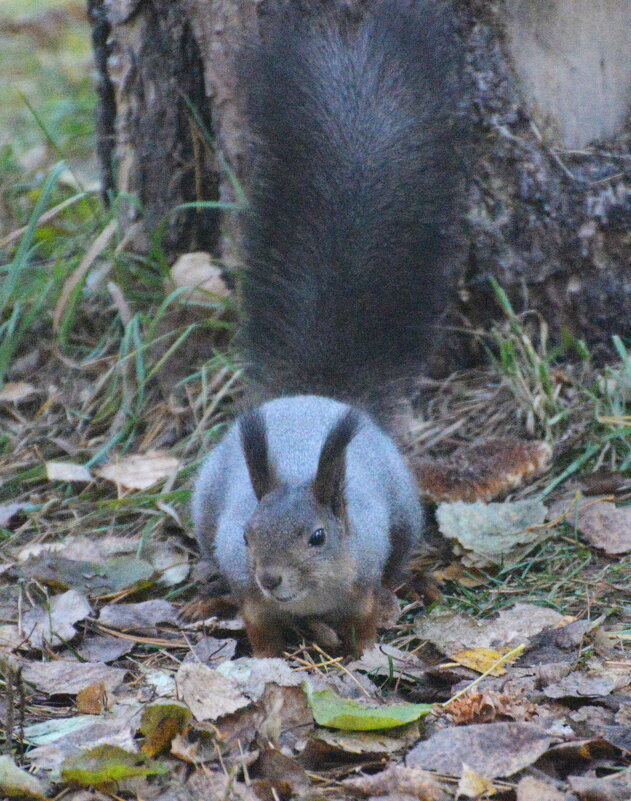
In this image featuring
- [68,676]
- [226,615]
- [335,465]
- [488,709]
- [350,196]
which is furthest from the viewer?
[350,196]

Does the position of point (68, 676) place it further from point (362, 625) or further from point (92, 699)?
point (362, 625)

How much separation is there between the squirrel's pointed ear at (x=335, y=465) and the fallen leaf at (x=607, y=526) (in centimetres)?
68

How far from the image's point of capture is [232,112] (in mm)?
2965

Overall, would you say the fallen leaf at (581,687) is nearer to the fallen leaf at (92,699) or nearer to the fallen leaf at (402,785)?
the fallen leaf at (402,785)

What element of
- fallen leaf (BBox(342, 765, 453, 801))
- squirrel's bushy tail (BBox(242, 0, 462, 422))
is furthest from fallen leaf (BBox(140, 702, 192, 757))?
squirrel's bushy tail (BBox(242, 0, 462, 422))

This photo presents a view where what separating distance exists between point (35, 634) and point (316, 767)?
0.77 m

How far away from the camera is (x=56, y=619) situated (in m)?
2.21

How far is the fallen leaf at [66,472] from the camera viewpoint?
2.77 meters

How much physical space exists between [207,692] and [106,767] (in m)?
0.30

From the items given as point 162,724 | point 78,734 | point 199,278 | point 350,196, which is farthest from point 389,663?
point 199,278

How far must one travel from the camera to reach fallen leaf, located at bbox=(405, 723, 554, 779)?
1575 mm

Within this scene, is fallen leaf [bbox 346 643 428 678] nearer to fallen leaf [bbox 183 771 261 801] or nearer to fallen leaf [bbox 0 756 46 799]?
fallen leaf [bbox 183 771 261 801]

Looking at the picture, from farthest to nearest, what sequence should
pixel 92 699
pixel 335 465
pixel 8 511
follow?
1. pixel 8 511
2. pixel 335 465
3. pixel 92 699

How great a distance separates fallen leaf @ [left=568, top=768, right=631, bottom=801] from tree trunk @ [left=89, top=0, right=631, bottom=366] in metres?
1.66
